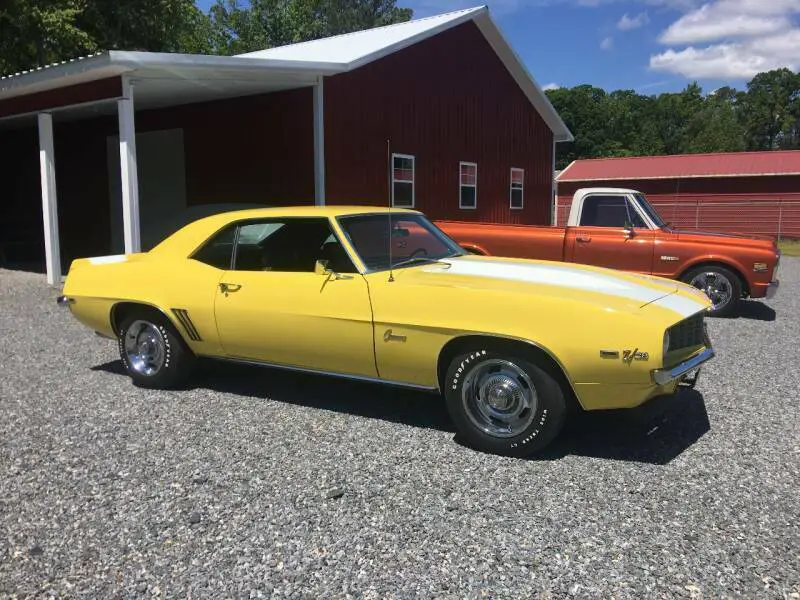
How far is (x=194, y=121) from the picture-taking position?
13008 mm

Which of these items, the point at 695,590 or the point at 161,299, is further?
the point at 161,299

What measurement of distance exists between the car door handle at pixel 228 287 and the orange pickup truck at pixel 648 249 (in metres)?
4.61

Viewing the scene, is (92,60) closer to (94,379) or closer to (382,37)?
(94,379)

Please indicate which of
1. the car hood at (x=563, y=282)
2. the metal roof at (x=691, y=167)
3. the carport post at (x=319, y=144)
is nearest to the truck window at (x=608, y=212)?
the carport post at (x=319, y=144)

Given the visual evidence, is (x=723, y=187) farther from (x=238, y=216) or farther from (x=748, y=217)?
(x=238, y=216)

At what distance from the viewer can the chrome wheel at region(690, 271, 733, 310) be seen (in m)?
8.92

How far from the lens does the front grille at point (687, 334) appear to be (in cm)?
380

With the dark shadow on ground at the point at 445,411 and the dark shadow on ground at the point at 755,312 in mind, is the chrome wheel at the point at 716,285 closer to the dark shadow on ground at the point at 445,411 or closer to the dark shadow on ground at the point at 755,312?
the dark shadow on ground at the point at 755,312

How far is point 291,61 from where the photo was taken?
9.78 m

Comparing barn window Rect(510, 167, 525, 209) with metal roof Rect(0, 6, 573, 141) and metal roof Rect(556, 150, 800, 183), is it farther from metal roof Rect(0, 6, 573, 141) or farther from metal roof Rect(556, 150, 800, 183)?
metal roof Rect(556, 150, 800, 183)

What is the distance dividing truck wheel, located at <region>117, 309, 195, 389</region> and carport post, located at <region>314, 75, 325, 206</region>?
638 cm

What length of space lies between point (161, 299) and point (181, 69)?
16.3ft

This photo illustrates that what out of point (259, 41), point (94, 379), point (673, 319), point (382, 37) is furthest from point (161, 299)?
point (259, 41)

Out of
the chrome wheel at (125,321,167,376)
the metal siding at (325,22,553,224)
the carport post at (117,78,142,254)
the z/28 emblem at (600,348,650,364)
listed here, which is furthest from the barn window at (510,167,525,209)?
the z/28 emblem at (600,348,650,364)
